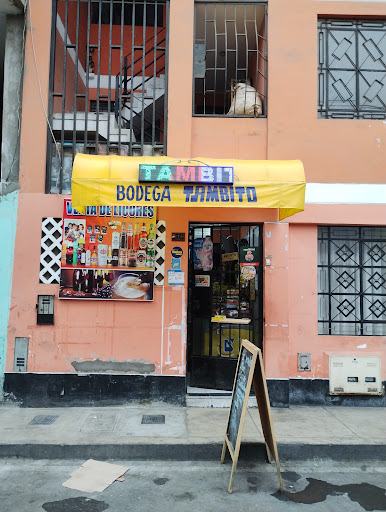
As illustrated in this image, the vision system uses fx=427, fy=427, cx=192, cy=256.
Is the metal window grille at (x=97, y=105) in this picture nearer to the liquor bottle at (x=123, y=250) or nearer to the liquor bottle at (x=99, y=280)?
the liquor bottle at (x=123, y=250)

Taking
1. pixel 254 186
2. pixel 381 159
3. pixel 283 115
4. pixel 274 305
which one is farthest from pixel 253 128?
pixel 274 305

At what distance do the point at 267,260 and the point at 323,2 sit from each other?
4.60 metres

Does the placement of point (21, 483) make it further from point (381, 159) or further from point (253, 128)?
point (381, 159)

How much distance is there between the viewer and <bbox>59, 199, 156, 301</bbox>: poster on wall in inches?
272

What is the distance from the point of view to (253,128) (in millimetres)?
7301

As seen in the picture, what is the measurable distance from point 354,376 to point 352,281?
1.55 m

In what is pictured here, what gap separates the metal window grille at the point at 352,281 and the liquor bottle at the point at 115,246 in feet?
11.2

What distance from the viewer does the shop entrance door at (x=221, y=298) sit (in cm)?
719

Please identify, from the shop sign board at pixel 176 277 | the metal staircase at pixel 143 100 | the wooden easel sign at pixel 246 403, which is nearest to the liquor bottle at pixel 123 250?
the shop sign board at pixel 176 277

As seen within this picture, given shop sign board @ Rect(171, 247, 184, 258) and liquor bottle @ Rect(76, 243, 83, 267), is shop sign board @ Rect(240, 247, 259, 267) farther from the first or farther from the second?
liquor bottle @ Rect(76, 243, 83, 267)

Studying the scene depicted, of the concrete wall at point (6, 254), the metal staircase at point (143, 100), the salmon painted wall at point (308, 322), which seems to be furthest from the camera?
A: the metal staircase at point (143, 100)

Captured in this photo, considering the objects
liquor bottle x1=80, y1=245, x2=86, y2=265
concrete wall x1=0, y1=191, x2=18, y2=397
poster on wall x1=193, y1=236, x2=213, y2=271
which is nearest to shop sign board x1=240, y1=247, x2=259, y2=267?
poster on wall x1=193, y1=236, x2=213, y2=271

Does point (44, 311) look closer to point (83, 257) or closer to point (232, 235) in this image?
point (83, 257)

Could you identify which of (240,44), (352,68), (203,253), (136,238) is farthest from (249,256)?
(240,44)
